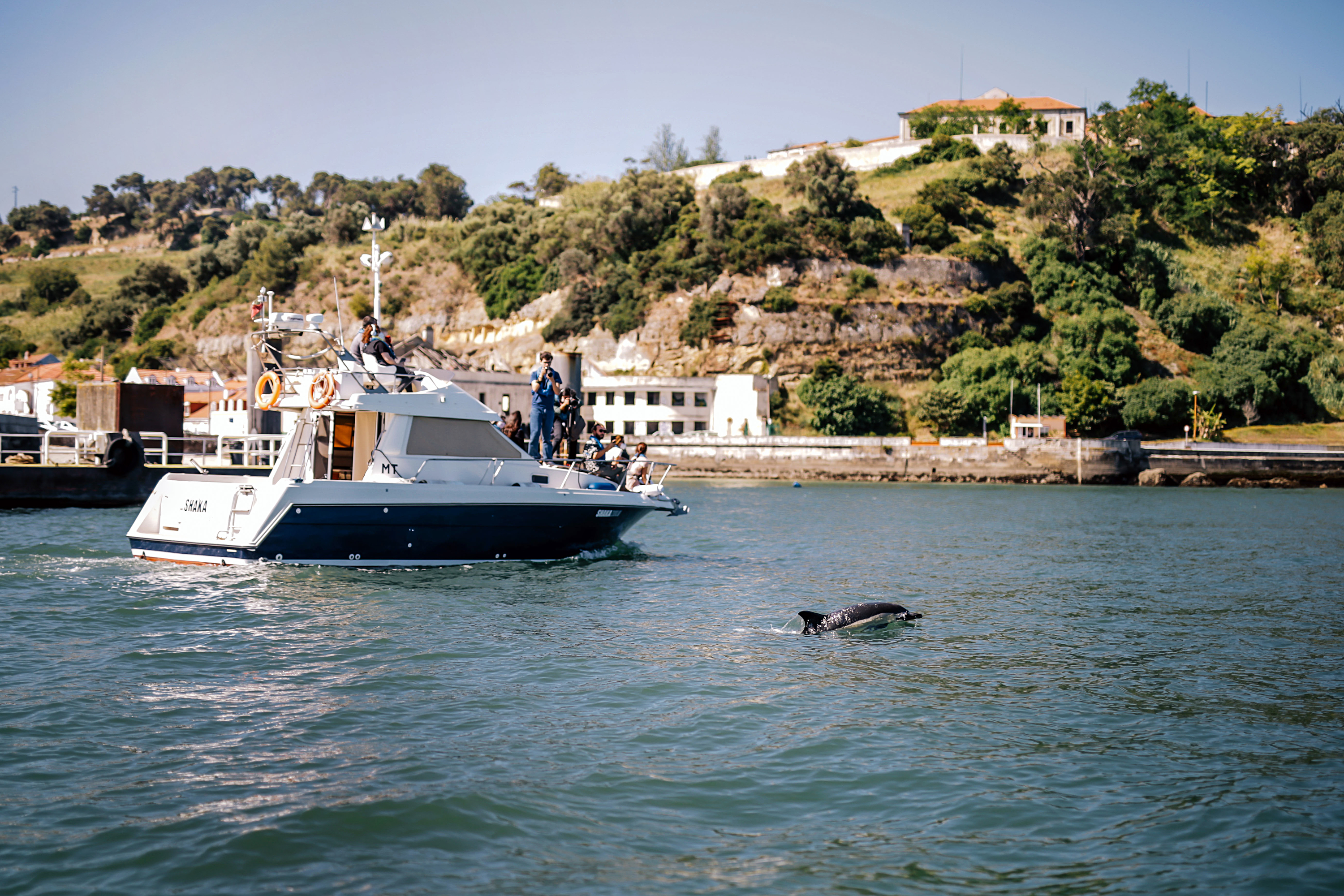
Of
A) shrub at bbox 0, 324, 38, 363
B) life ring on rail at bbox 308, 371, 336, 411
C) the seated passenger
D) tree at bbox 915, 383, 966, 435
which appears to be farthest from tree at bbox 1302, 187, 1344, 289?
shrub at bbox 0, 324, 38, 363

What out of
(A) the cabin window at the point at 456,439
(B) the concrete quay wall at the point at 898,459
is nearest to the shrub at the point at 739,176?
(B) the concrete quay wall at the point at 898,459

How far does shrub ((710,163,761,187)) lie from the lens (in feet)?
368

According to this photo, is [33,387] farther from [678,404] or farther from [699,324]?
[699,324]

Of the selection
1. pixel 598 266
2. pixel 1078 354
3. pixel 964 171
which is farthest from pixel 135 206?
pixel 1078 354

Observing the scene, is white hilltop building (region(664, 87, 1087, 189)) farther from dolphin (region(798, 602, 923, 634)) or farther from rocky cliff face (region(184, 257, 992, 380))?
dolphin (region(798, 602, 923, 634))

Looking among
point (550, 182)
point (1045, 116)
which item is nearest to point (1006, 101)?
point (1045, 116)

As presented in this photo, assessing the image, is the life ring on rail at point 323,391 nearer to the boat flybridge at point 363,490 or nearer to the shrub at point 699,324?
the boat flybridge at point 363,490

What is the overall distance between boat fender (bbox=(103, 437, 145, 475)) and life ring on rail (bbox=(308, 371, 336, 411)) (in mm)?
17468

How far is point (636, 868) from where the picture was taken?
19.9ft

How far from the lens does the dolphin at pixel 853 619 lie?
13.4 metres

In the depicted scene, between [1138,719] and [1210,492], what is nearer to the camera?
[1138,719]

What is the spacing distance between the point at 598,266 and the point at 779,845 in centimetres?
9473

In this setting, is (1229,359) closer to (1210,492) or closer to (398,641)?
(1210,492)

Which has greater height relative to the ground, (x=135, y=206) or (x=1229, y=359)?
(x=135, y=206)
